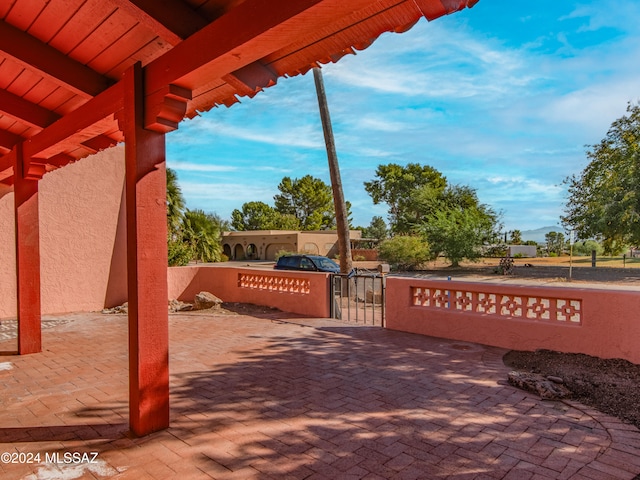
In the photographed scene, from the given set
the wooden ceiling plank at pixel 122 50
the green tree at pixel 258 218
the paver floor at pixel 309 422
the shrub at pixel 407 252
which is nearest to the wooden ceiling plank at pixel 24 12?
the wooden ceiling plank at pixel 122 50

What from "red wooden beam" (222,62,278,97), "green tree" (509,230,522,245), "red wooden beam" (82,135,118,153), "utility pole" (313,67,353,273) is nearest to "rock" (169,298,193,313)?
"utility pole" (313,67,353,273)

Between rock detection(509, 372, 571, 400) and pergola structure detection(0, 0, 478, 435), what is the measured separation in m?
3.62

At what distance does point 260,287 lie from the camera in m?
10.1

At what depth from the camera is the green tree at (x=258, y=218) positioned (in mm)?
60531

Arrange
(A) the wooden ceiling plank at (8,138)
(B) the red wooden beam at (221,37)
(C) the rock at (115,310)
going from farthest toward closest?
1. (C) the rock at (115,310)
2. (A) the wooden ceiling plank at (8,138)
3. (B) the red wooden beam at (221,37)

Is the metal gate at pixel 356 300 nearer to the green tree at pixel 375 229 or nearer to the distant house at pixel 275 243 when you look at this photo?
the distant house at pixel 275 243

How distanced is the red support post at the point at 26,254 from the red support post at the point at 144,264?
11.6ft

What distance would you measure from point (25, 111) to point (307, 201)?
2314 inches

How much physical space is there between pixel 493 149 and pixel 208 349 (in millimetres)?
67656

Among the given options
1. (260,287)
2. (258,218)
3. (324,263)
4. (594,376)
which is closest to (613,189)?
(324,263)

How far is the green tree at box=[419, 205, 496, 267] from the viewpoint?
27328mm

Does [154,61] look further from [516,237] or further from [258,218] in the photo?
[258,218]

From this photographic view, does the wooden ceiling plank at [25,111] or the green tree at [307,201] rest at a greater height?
the green tree at [307,201]

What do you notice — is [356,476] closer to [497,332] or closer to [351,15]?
[351,15]
